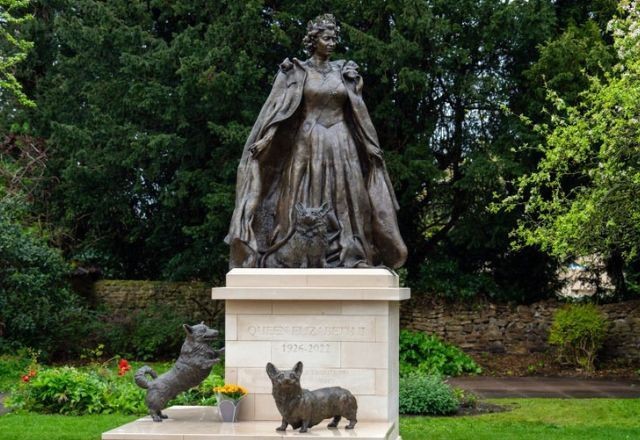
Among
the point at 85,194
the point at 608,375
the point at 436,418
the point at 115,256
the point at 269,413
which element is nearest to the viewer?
the point at 269,413

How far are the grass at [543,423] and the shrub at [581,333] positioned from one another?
506 cm

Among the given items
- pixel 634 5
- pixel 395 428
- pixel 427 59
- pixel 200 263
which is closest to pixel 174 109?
pixel 200 263

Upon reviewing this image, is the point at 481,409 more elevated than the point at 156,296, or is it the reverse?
the point at 156,296

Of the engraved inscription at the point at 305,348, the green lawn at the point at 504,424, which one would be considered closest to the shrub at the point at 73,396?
the green lawn at the point at 504,424

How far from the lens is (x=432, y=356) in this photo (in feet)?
68.6

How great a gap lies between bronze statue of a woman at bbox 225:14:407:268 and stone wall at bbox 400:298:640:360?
12660 millimetres

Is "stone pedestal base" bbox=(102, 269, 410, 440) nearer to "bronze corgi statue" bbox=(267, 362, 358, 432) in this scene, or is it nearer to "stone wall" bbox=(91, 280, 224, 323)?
"bronze corgi statue" bbox=(267, 362, 358, 432)

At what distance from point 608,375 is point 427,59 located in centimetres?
713

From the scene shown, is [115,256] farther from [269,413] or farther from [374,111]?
[269,413]

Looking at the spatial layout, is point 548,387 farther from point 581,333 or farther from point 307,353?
point 307,353

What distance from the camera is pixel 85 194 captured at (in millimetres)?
23625

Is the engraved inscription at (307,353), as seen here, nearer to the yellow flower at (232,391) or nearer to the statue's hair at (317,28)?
the yellow flower at (232,391)

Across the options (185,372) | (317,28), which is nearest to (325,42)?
(317,28)

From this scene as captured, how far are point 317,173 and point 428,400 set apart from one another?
5.78 m
